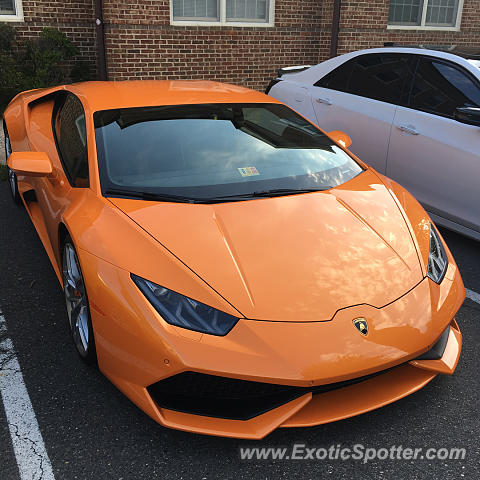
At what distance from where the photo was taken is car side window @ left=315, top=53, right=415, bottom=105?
15.4ft

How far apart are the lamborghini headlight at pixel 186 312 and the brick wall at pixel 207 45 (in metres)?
7.73

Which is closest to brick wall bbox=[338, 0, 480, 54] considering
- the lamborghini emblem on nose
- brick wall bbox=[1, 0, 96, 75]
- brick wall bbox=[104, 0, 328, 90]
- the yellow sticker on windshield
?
brick wall bbox=[104, 0, 328, 90]

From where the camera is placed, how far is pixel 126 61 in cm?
914

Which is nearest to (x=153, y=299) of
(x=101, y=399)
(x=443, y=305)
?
(x=101, y=399)

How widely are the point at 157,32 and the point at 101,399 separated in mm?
7993

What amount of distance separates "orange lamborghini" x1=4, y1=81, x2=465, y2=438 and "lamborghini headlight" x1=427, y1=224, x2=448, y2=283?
0.01 metres

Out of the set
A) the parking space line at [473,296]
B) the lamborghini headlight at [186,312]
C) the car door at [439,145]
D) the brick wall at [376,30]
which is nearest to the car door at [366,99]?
the car door at [439,145]

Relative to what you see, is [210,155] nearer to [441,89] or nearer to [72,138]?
[72,138]

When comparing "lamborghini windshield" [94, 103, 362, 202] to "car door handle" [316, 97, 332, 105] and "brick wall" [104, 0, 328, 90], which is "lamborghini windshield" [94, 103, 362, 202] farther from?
"brick wall" [104, 0, 328, 90]

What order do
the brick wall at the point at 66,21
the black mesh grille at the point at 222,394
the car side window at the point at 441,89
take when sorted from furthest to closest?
the brick wall at the point at 66,21 < the car side window at the point at 441,89 < the black mesh grille at the point at 222,394

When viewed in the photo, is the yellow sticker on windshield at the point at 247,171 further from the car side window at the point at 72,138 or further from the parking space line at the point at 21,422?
the parking space line at the point at 21,422

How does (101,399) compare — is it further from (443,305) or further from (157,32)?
(157,32)

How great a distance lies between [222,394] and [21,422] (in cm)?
95

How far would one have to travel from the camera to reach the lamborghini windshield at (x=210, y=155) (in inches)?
112
